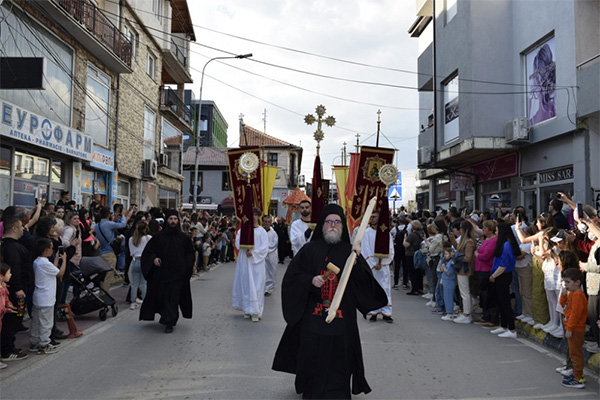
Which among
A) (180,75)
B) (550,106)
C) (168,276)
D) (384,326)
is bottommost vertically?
(384,326)

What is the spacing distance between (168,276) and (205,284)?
5.34 meters

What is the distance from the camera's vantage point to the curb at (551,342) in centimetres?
543

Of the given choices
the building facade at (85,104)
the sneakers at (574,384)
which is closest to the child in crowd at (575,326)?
the sneakers at (574,384)

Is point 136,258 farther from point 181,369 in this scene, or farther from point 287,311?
point 287,311

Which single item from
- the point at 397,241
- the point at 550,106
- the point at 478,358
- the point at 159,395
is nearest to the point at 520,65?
the point at 550,106

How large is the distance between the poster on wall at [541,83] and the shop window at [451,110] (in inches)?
136

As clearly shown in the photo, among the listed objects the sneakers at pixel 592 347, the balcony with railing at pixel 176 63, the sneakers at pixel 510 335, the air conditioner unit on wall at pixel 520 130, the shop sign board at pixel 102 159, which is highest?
the balcony with railing at pixel 176 63

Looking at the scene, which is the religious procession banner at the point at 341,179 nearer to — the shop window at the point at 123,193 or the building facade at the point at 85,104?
the building facade at the point at 85,104

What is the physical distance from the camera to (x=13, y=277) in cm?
550

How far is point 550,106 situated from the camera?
14273mm

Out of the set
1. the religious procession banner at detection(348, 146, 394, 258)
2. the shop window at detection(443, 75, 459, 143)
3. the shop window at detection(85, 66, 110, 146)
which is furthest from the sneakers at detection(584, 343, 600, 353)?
the shop window at detection(85, 66, 110, 146)

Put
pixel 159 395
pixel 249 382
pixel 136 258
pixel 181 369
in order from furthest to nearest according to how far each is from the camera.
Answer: pixel 136 258 < pixel 181 369 < pixel 249 382 < pixel 159 395

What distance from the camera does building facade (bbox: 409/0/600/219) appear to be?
12.7m

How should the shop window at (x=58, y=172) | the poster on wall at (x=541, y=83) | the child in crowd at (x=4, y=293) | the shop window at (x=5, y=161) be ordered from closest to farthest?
the child in crowd at (x=4, y=293) < the shop window at (x=5, y=161) < the poster on wall at (x=541, y=83) < the shop window at (x=58, y=172)
